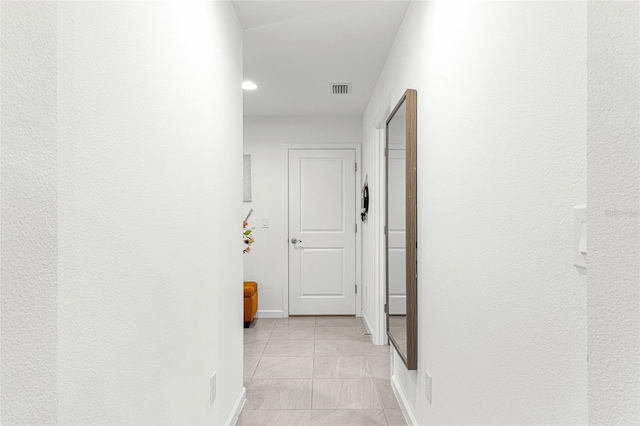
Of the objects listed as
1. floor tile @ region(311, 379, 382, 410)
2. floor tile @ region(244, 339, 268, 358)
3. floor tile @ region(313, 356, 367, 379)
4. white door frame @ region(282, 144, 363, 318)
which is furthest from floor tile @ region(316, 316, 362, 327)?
floor tile @ region(311, 379, 382, 410)

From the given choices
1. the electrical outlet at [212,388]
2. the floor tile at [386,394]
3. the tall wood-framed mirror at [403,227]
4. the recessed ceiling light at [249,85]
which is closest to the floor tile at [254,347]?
the floor tile at [386,394]

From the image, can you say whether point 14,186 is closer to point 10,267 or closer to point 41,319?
point 10,267

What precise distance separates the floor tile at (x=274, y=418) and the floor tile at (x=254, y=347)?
1.06 metres

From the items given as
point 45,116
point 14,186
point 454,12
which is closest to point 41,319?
point 14,186

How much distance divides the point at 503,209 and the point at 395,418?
1.75 metres

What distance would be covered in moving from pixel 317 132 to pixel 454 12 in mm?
3373

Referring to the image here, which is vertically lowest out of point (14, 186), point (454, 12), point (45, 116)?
point (14, 186)

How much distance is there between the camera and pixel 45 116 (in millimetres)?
701

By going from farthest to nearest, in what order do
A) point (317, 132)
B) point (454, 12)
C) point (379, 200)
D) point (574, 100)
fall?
point (317, 132) → point (379, 200) → point (454, 12) → point (574, 100)

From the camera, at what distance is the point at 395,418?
2.44m

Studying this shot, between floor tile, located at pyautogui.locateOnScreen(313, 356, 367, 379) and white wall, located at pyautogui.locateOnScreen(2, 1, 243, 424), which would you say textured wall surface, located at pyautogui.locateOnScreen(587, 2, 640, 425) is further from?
floor tile, located at pyautogui.locateOnScreen(313, 356, 367, 379)

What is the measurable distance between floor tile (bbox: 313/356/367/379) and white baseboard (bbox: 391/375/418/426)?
0.35 metres

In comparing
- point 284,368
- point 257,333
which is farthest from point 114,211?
point 257,333

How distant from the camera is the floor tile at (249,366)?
3103 millimetres
